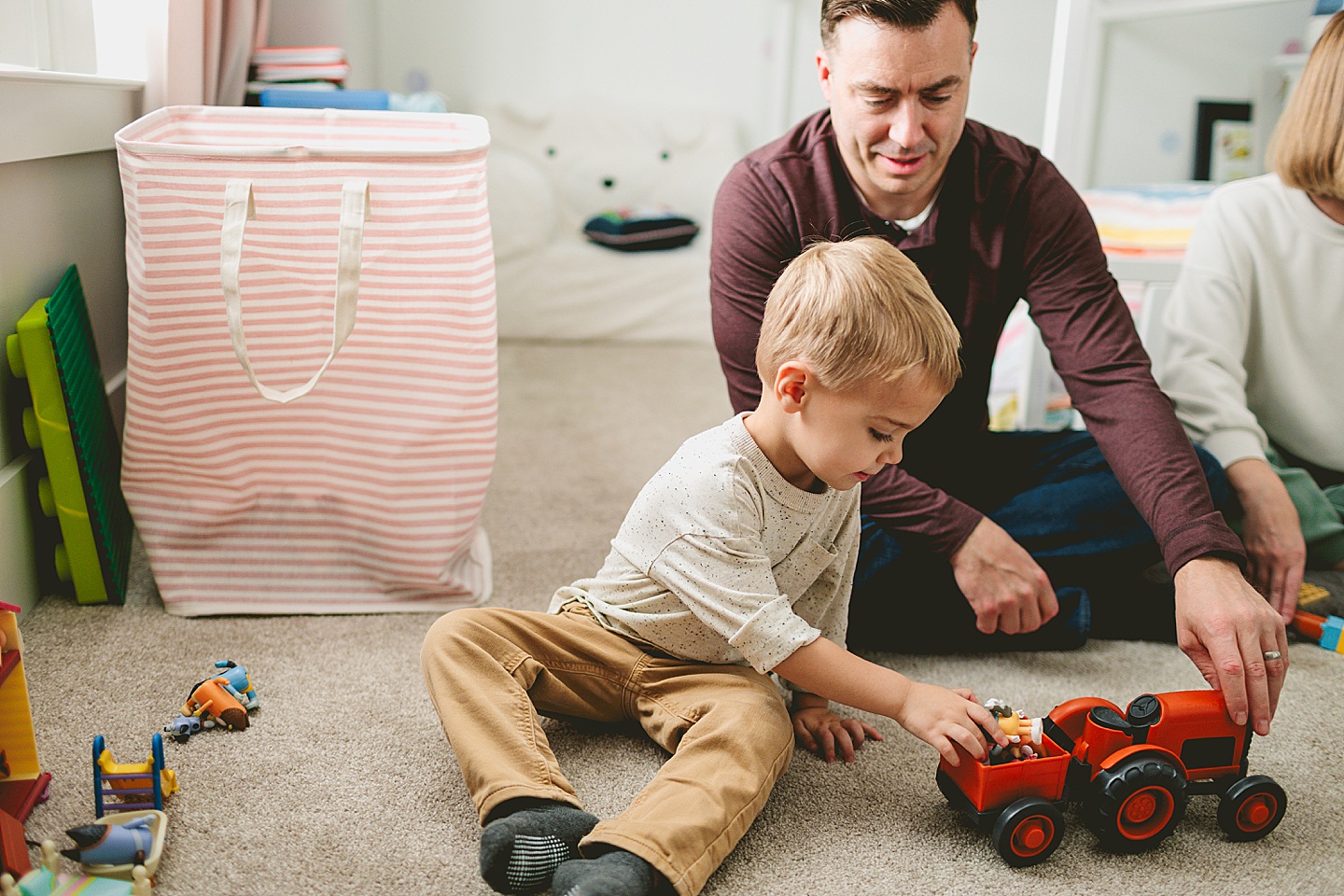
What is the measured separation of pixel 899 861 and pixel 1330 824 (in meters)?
0.40

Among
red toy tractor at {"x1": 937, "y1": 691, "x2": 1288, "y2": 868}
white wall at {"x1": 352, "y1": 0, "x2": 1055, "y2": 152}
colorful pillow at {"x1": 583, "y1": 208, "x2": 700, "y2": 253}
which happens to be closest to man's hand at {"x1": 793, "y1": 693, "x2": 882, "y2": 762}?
red toy tractor at {"x1": 937, "y1": 691, "x2": 1288, "y2": 868}

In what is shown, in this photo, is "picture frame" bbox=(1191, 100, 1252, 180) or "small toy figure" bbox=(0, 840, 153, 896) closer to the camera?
"small toy figure" bbox=(0, 840, 153, 896)

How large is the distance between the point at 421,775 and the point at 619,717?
19 centimetres

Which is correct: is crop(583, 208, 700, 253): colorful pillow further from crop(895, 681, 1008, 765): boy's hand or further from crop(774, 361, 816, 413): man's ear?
crop(895, 681, 1008, 765): boy's hand

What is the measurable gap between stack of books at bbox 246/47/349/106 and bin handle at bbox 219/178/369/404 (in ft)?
2.31

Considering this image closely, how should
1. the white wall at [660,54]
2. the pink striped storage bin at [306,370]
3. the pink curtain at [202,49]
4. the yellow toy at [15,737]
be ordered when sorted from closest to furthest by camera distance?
the yellow toy at [15,737] → the pink striped storage bin at [306,370] → the pink curtain at [202,49] → the white wall at [660,54]

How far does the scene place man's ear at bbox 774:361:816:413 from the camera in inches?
35.2

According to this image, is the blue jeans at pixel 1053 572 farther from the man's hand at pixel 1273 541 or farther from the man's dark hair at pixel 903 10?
the man's dark hair at pixel 903 10

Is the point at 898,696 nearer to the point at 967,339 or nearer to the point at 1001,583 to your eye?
the point at 1001,583

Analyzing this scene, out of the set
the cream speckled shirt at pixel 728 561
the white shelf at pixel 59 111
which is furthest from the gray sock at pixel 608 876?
the white shelf at pixel 59 111

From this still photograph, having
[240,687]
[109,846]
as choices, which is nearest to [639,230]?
[240,687]

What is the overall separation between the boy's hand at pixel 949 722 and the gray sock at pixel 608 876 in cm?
24

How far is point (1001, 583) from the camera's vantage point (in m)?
1.12

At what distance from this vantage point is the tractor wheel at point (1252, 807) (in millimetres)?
906
